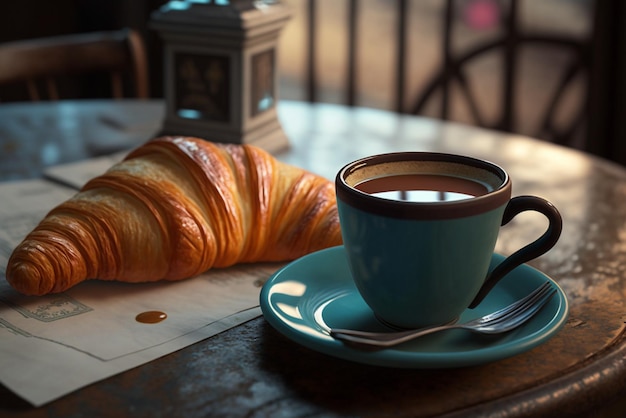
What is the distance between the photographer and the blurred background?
1977 millimetres

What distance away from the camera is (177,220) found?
75 cm

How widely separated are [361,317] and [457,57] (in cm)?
171

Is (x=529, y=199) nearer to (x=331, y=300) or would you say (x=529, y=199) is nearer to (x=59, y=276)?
(x=331, y=300)

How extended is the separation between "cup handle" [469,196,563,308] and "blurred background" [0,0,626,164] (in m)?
1.26

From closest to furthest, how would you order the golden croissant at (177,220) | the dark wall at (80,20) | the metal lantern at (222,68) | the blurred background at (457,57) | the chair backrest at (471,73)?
the golden croissant at (177,220) < the metal lantern at (222,68) < the blurred background at (457,57) < the chair backrest at (471,73) < the dark wall at (80,20)

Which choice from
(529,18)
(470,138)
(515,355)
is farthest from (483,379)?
(529,18)

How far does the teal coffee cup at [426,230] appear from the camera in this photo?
0.59 meters

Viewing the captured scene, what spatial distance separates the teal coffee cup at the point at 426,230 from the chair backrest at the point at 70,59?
1136mm

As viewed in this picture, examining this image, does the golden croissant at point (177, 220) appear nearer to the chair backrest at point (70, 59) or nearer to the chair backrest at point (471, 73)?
the chair backrest at point (70, 59)

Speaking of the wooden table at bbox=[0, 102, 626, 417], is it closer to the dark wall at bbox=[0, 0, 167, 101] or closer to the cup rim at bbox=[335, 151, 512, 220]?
the cup rim at bbox=[335, 151, 512, 220]

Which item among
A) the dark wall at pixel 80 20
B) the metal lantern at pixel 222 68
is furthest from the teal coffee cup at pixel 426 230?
the dark wall at pixel 80 20

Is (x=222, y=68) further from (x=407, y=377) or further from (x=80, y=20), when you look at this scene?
(x=80, y=20)

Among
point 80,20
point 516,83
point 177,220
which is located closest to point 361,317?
point 177,220

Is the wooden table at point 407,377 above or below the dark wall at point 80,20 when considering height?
above
